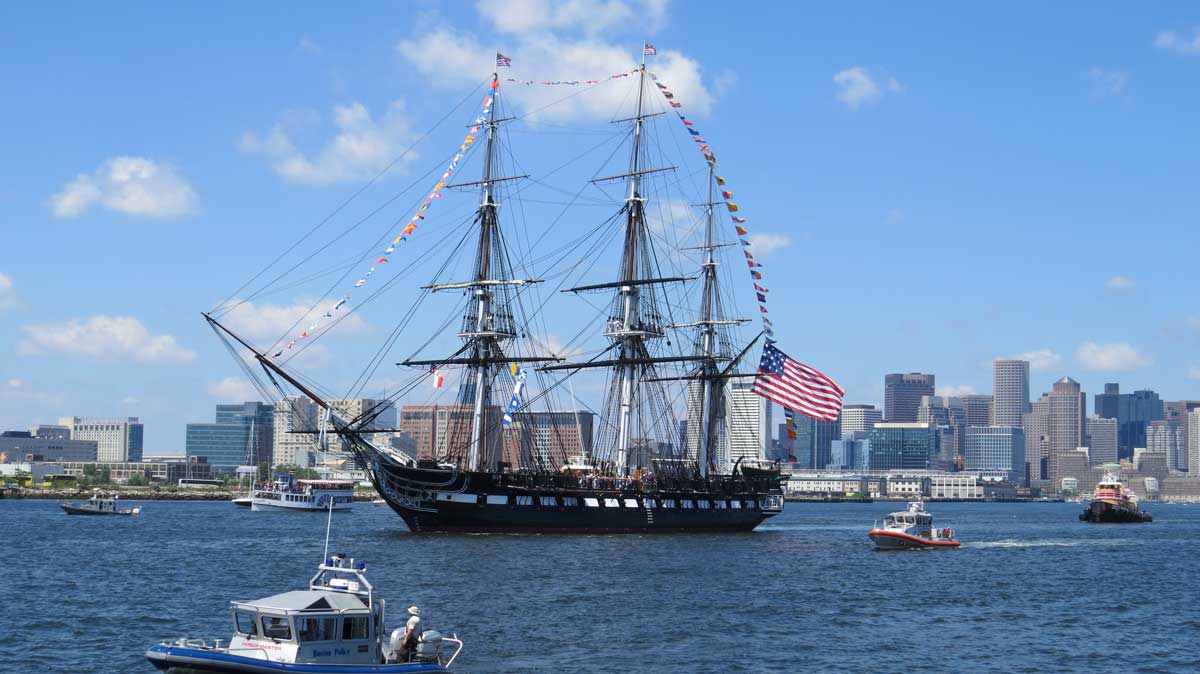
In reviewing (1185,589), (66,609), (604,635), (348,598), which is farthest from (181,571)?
(1185,589)

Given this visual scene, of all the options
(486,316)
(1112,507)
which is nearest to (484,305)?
(486,316)

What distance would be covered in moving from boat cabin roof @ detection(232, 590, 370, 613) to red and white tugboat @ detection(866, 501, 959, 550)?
6763 centimetres

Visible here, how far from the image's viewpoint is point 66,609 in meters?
56.2

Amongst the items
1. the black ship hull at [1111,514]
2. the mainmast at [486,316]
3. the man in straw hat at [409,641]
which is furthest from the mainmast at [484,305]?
the black ship hull at [1111,514]

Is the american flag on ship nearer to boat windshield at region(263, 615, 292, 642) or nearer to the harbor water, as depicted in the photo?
the harbor water

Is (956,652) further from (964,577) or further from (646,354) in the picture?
(646,354)

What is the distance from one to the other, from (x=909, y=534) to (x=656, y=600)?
43.1 m

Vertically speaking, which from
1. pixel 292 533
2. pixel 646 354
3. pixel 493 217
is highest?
pixel 493 217

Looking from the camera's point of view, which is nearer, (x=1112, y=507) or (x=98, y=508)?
(x=98, y=508)

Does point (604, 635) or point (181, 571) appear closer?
point (604, 635)

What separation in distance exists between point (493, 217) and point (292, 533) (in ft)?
108

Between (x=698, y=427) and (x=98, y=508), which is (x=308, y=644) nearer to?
(x=698, y=427)

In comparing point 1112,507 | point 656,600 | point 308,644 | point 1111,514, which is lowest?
point 1111,514

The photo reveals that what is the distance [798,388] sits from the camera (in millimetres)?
103438
